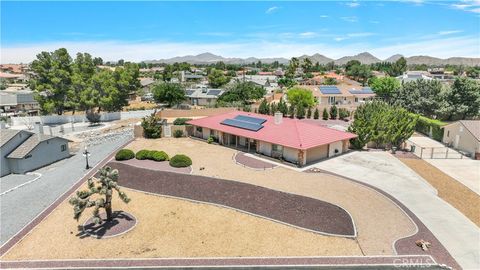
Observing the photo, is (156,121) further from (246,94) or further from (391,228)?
(391,228)

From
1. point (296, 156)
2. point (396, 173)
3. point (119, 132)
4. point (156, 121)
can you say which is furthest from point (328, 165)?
point (119, 132)

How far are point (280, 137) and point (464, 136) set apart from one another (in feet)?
74.7

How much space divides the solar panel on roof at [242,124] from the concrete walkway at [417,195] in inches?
354

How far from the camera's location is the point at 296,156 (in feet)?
107

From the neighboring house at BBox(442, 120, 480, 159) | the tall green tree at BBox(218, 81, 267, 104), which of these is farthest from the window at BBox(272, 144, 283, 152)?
the tall green tree at BBox(218, 81, 267, 104)

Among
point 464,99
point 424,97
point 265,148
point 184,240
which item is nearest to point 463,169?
point 265,148

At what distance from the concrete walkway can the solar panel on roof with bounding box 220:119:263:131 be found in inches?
354

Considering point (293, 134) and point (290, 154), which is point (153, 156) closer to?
point (290, 154)

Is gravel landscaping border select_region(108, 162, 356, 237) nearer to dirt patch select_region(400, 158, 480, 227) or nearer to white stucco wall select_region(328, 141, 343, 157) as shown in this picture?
dirt patch select_region(400, 158, 480, 227)

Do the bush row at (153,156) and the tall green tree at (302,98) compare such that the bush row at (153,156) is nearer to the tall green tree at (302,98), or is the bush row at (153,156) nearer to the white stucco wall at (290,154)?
the white stucco wall at (290,154)

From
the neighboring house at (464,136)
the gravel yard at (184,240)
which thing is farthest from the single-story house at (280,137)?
the neighboring house at (464,136)

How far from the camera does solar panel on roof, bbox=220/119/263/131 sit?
37.8 meters

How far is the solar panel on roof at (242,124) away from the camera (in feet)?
124

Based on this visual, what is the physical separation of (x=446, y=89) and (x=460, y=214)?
38.7m
